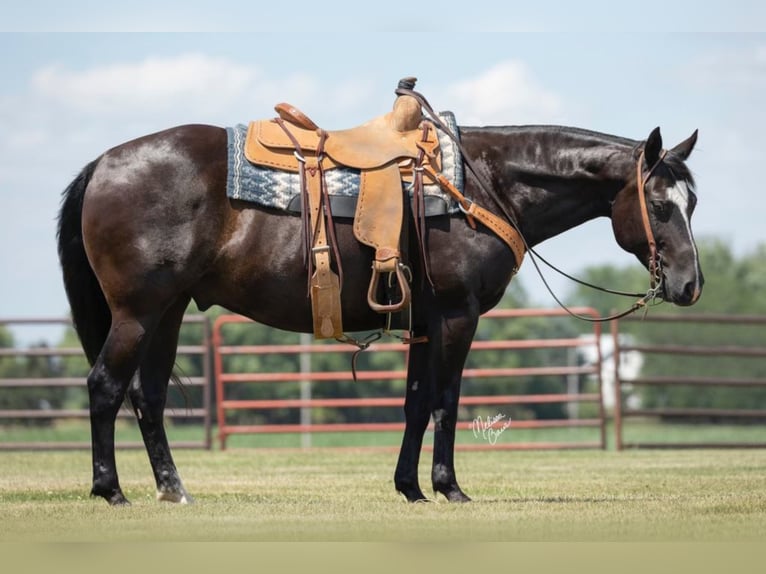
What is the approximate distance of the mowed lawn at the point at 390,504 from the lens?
5500mm

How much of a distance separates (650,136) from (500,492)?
8.22ft

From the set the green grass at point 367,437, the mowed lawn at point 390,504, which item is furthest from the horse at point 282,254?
the green grass at point 367,437

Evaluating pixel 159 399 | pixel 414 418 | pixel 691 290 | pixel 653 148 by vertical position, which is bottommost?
pixel 414 418

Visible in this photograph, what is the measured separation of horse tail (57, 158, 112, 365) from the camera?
23.8ft

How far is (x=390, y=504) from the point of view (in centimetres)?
680

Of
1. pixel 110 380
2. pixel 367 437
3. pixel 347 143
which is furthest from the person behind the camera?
pixel 367 437

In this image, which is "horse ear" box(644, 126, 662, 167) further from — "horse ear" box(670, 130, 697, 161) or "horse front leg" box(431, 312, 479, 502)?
"horse front leg" box(431, 312, 479, 502)

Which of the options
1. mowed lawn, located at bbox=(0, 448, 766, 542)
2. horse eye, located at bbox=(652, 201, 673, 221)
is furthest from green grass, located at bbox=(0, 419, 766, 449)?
horse eye, located at bbox=(652, 201, 673, 221)

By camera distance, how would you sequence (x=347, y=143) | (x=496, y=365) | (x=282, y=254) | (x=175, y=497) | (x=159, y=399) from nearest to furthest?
(x=282, y=254) < (x=347, y=143) < (x=175, y=497) < (x=159, y=399) < (x=496, y=365)

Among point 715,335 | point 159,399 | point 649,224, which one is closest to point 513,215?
point 649,224

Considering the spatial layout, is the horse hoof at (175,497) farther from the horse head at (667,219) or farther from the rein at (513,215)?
the horse head at (667,219)

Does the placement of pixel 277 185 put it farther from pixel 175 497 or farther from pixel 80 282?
pixel 175 497

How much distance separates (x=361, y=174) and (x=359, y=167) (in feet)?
0.13

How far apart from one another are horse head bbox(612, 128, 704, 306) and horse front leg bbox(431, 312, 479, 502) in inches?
41.9
